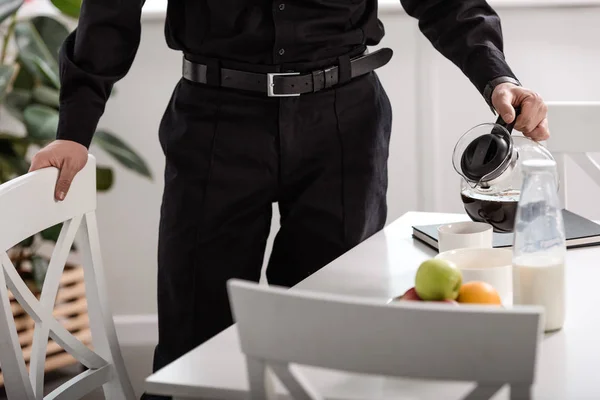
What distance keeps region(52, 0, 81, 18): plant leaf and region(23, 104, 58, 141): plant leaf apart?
29cm

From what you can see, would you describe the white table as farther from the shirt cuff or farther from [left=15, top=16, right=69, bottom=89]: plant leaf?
[left=15, top=16, right=69, bottom=89]: plant leaf

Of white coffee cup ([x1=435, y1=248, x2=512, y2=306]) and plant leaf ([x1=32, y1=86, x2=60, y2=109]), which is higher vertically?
plant leaf ([x1=32, y1=86, x2=60, y2=109])

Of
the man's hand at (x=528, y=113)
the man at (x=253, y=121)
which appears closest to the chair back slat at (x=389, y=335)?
the man's hand at (x=528, y=113)

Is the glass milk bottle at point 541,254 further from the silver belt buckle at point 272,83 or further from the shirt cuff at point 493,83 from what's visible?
the silver belt buckle at point 272,83

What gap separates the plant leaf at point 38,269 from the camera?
2.84m

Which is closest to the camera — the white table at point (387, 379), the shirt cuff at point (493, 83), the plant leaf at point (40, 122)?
the white table at point (387, 379)

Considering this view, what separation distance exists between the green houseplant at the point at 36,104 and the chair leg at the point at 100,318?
127 centimetres

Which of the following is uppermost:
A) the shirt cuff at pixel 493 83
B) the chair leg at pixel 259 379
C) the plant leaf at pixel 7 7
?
the plant leaf at pixel 7 7

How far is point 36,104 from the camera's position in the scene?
2865mm

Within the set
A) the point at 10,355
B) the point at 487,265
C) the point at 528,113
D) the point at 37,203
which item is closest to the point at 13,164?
the point at 37,203

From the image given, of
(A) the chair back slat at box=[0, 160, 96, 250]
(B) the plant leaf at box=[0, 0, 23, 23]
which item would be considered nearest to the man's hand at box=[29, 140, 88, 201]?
(A) the chair back slat at box=[0, 160, 96, 250]

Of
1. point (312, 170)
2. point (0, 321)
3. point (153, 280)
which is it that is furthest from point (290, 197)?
point (153, 280)

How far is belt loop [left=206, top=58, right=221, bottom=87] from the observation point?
173 cm

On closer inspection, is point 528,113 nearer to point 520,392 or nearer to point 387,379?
point 387,379
